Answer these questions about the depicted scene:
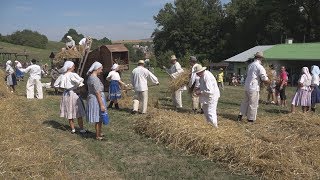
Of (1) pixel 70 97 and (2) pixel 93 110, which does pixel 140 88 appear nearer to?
(1) pixel 70 97

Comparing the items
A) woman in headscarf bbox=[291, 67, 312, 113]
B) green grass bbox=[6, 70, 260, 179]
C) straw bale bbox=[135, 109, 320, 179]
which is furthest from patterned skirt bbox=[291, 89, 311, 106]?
green grass bbox=[6, 70, 260, 179]

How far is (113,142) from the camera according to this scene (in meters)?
8.63

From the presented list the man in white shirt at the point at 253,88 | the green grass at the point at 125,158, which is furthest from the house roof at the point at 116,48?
the man in white shirt at the point at 253,88

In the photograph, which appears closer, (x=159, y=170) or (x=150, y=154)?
(x=159, y=170)

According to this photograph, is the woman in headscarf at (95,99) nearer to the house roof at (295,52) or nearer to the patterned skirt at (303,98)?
the patterned skirt at (303,98)

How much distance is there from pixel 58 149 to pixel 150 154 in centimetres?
172

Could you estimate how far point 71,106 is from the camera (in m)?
9.38

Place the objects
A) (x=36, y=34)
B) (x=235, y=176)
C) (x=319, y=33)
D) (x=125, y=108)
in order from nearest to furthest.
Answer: (x=235, y=176), (x=125, y=108), (x=319, y=33), (x=36, y=34)

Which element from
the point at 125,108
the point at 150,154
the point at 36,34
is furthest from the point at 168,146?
the point at 36,34

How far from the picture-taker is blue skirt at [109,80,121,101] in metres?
13.2

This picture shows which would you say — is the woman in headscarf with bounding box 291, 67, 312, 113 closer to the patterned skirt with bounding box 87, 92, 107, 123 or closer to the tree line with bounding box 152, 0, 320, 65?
the patterned skirt with bounding box 87, 92, 107, 123

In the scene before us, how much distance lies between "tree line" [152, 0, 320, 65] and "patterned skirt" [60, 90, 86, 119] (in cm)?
4372

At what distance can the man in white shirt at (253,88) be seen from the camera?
433 inches

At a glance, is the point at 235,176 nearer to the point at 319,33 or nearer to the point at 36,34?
the point at 319,33
